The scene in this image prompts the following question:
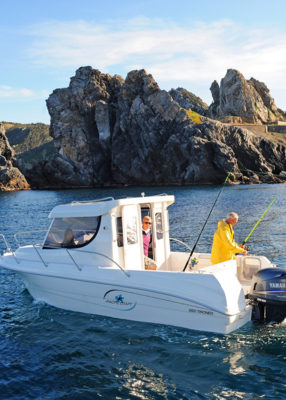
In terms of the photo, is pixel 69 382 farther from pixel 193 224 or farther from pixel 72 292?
pixel 193 224

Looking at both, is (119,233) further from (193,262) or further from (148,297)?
(193,262)

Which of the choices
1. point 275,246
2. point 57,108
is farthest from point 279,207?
point 57,108

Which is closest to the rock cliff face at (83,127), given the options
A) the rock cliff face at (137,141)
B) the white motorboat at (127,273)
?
the rock cliff face at (137,141)

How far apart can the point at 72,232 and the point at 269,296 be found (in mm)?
4833

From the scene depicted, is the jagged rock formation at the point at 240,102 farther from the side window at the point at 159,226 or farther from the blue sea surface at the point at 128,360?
the blue sea surface at the point at 128,360

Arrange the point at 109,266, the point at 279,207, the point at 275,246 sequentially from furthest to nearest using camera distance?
the point at 279,207
the point at 275,246
the point at 109,266

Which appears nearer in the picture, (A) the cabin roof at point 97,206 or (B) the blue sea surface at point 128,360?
(B) the blue sea surface at point 128,360

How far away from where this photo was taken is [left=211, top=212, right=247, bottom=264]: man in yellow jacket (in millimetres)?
9148

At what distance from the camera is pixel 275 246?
20234 millimetres

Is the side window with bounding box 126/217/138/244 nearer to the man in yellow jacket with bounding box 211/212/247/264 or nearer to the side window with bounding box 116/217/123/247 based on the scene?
the side window with bounding box 116/217/123/247

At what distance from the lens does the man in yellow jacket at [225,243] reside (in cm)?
915

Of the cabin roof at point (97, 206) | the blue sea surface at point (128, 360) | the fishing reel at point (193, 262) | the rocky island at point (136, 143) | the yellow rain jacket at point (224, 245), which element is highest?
the rocky island at point (136, 143)

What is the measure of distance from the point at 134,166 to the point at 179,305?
8538 centimetres

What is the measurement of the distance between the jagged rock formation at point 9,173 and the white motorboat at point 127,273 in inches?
3222
